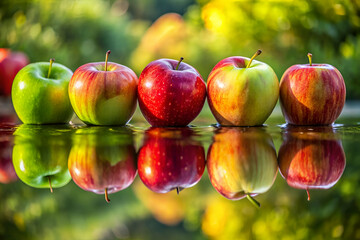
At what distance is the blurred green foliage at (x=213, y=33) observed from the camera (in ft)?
8.29

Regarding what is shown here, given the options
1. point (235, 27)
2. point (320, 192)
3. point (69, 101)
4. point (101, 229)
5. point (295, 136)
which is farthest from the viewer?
point (235, 27)

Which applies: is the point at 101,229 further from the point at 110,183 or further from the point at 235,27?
the point at 235,27

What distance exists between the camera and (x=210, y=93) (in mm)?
1178

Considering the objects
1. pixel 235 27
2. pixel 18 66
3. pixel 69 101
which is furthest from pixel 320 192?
pixel 235 27

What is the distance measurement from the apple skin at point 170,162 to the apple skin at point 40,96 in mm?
431

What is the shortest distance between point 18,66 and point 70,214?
2.10 m

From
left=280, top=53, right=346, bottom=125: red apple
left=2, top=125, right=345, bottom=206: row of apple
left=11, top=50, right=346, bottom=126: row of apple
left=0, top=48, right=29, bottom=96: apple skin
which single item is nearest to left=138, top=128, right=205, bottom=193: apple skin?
left=2, top=125, right=345, bottom=206: row of apple

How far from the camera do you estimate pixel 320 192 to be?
50cm

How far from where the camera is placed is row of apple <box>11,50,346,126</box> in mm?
1127

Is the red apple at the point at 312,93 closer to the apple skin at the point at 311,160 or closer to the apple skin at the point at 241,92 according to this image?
the apple skin at the point at 241,92

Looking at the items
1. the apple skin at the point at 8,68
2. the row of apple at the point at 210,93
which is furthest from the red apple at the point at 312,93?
the apple skin at the point at 8,68

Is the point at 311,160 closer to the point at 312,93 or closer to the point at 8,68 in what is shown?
the point at 312,93

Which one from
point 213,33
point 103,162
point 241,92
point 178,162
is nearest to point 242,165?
point 178,162

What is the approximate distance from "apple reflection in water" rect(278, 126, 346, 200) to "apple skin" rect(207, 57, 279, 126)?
15 centimetres
